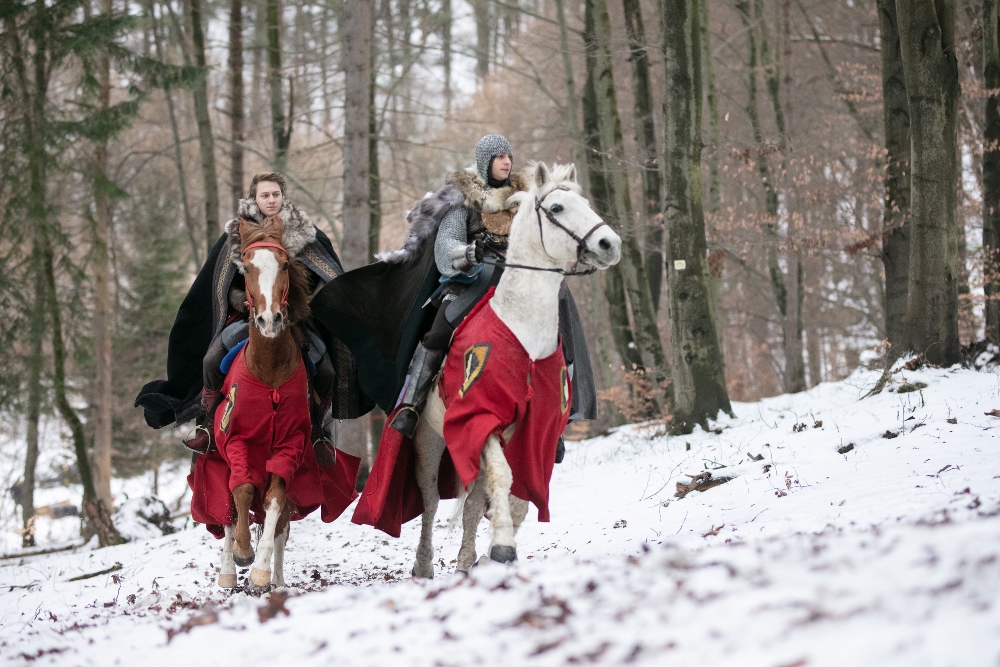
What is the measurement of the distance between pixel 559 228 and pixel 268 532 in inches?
117

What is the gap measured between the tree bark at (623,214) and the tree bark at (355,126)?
4983 mm

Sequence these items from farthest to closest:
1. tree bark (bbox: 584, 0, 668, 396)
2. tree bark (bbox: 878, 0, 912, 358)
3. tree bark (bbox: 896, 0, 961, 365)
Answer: tree bark (bbox: 584, 0, 668, 396), tree bark (bbox: 878, 0, 912, 358), tree bark (bbox: 896, 0, 961, 365)

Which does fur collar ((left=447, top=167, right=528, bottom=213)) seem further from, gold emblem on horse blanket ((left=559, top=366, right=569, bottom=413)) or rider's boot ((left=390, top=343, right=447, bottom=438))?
gold emblem on horse blanket ((left=559, top=366, right=569, bottom=413))

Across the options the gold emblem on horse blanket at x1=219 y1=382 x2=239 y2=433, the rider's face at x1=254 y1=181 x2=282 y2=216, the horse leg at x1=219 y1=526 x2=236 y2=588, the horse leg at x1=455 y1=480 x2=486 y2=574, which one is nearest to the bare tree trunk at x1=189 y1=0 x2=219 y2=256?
the rider's face at x1=254 y1=181 x2=282 y2=216

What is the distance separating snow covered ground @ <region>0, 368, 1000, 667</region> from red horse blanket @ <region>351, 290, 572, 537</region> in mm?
761

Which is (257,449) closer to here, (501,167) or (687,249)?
(501,167)

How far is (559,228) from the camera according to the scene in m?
5.75

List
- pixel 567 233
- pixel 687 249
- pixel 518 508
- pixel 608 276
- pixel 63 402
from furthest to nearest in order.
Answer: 1. pixel 608 276
2. pixel 63 402
3. pixel 687 249
4. pixel 518 508
5. pixel 567 233

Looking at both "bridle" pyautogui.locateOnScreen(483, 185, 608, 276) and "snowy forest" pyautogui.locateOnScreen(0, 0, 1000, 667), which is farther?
"snowy forest" pyautogui.locateOnScreen(0, 0, 1000, 667)

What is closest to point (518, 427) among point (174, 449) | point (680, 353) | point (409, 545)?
point (409, 545)

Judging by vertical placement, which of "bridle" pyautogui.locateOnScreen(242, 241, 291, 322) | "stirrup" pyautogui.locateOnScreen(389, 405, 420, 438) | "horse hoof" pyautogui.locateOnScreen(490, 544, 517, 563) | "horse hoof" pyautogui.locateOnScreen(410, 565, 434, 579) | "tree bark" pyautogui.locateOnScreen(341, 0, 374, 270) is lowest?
"horse hoof" pyautogui.locateOnScreen(410, 565, 434, 579)

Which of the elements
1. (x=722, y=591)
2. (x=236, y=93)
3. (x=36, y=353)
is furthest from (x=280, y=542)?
(x=36, y=353)

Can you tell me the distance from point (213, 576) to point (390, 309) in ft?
11.9

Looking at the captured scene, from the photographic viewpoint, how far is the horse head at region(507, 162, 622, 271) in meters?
5.50
